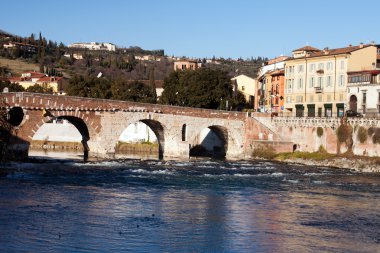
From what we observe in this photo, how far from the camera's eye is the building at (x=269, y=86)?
90500mm

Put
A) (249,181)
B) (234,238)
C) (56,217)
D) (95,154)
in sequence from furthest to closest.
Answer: (95,154)
(249,181)
(56,217)
(234,238)

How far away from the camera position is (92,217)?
30.9 metres

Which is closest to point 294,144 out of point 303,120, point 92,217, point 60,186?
point 303,120

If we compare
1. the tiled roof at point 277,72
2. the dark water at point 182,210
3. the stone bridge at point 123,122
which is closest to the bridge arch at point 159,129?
the stone bridge at point 123,122

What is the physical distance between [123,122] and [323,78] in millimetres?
27165

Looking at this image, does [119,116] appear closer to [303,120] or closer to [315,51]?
[303,120]

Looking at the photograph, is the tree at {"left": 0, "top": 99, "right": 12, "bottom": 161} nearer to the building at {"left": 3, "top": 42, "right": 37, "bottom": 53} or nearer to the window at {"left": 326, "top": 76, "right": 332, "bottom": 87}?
the window at {"left": 326, "top": 76, "right": 332, "bottom": 87}

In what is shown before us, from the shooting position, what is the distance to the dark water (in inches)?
1033

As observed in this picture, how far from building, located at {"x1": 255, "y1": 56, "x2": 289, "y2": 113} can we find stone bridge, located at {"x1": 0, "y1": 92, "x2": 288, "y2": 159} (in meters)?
12.9

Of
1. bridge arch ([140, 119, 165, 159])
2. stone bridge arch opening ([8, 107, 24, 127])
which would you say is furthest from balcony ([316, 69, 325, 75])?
stone bridge arch opening ([8, 107, 24, 127])

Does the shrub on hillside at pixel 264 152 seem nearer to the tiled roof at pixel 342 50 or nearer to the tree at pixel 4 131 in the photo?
the tiled roof at pixel 342 50

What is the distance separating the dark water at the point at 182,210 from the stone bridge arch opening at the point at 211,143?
23.9 metres

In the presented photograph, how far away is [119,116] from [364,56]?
30130 mm

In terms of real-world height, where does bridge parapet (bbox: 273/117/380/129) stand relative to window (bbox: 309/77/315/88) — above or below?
below
